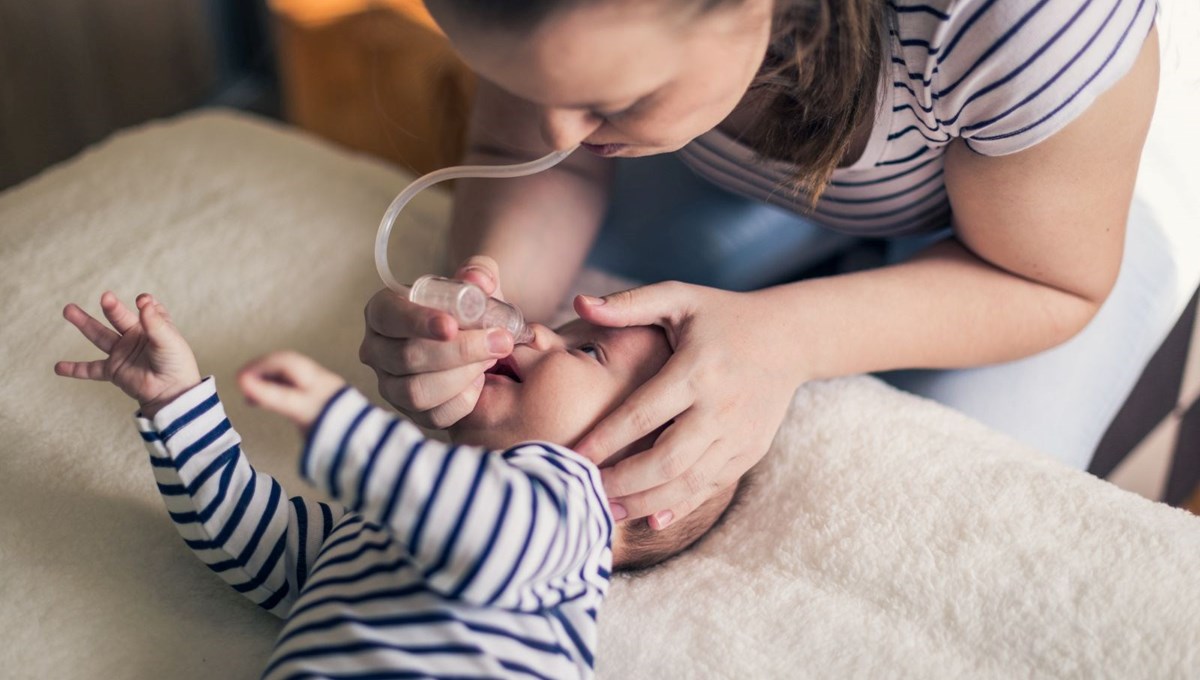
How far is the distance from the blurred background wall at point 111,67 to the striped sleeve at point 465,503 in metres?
1.53

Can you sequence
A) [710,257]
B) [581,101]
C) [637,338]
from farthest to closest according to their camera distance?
1. [710,257]
2. [637,338]
3. [581,101]

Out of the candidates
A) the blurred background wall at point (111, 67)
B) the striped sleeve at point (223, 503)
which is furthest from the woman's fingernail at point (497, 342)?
the blurred background wall at point (111, 67)

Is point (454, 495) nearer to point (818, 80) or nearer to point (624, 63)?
point (624, 63)

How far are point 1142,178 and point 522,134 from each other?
2.16ft

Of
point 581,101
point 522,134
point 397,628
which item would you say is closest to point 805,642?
point 397,628

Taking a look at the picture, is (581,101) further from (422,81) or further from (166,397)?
(422,81)

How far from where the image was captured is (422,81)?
67.4 inches

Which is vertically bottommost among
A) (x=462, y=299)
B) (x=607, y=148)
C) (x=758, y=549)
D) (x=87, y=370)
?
(x=758, y=549)

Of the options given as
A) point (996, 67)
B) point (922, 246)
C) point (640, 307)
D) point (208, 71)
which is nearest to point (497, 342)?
point (640, 307)

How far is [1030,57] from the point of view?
2.44ft

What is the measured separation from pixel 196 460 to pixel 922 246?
0.76 meters

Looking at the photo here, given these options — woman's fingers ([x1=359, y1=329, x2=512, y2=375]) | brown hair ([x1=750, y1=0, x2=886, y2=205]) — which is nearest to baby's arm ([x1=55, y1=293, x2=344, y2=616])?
woman's fingers ([x1=359, y1=329, x2=512, y2=375])

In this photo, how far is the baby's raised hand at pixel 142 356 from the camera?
0.77m

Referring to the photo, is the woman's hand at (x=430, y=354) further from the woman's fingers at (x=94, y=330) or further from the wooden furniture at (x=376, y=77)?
the wooden furniture at (x=376, y=77)
